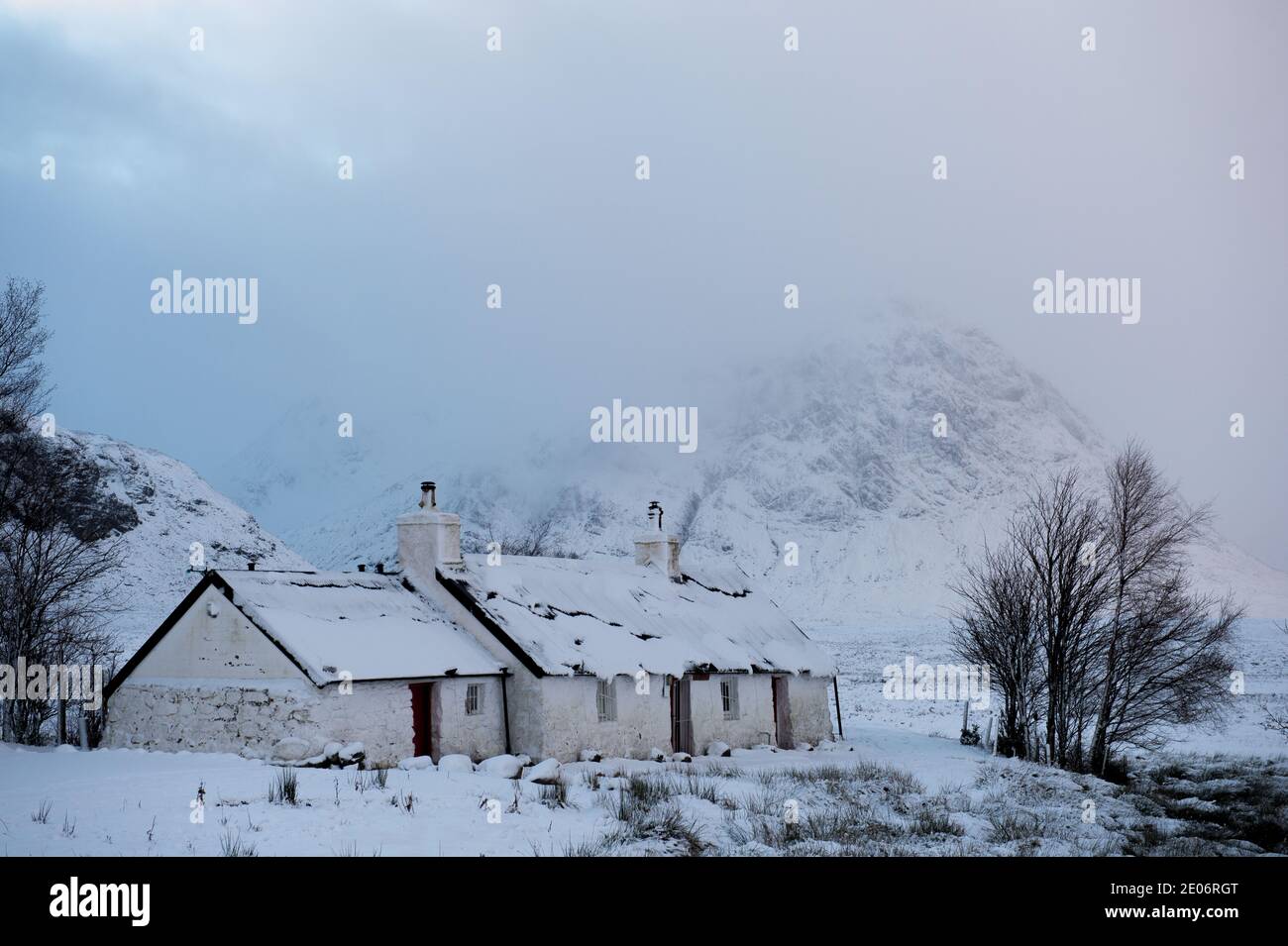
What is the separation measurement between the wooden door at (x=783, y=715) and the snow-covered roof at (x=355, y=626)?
10910mm

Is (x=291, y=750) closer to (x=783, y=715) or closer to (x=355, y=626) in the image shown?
(x=355, y=626)

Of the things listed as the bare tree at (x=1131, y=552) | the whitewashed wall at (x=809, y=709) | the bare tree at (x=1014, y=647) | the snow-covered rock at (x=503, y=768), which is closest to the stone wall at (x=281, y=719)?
the snow-covered rock at (x=503, y=768)

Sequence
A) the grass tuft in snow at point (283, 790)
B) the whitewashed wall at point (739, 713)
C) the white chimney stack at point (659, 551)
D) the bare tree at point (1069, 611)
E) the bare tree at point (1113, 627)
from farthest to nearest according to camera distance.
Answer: the white chimney stack at point (659, 551) < the bare tree at point (1069, 611) < the bare tree at point (1113, 627) < the whitewashed wall at point (739, 713) < the grass tuft in snow at point (283, 790)

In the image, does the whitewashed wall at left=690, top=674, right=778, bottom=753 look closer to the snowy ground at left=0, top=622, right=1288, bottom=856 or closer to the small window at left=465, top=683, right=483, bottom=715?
the snowy ground at left=0, top=622, right=1288, bottom=856

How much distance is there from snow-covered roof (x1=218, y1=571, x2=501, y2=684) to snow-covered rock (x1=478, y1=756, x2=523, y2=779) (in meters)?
3.12

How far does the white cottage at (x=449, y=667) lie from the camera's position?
953 inches

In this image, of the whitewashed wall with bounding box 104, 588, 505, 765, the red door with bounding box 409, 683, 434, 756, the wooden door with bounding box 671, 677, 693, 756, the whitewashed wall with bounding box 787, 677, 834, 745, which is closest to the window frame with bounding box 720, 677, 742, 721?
the wooden door with bounding box 671, 677, 693, 756

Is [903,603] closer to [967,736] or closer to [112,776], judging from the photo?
[967,736]

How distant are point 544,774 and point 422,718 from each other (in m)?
5.20

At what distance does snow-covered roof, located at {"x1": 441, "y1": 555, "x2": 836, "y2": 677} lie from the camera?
94.9 feet

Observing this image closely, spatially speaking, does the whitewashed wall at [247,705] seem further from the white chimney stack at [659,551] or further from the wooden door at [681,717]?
the white chimney stack at [659,551]

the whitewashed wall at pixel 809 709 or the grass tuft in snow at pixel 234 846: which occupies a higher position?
the grass tuft in snow at pixel 234 846

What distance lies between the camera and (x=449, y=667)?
26.3 meters
